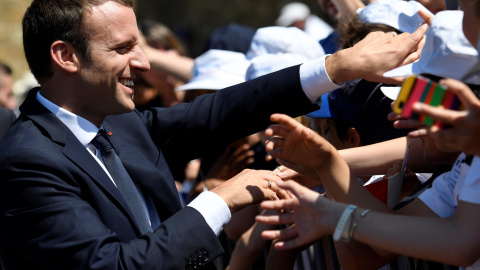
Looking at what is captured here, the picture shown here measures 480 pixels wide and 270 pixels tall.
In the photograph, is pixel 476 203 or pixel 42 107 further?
pixel 42 107

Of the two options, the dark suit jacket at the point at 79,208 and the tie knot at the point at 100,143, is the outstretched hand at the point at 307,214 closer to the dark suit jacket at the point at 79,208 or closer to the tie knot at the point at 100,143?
the dark suit jacket at the point at 79,208

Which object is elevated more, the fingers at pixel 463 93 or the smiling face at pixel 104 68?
the fingers at pixel 463 93

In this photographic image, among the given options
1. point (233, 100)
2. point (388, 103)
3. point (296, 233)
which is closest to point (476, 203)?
point (296, 233)

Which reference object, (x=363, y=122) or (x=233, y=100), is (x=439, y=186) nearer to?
(x=363, y=122)

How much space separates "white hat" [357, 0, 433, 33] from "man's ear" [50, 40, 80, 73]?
137cm

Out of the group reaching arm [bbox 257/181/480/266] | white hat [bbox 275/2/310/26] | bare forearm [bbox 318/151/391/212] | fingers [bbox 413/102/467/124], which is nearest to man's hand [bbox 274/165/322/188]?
bare forearm [bbox 318/151/391/212]

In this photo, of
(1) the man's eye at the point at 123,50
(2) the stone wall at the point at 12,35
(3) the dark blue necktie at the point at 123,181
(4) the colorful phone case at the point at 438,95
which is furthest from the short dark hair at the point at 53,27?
(2) the stone wall at the point at 12,35

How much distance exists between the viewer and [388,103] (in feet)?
10.7

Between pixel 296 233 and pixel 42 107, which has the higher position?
pixel 42 107

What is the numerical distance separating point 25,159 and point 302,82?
122cm

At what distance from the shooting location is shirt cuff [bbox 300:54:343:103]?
3160 millimetres

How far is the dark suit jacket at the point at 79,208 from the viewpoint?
8.77 feet

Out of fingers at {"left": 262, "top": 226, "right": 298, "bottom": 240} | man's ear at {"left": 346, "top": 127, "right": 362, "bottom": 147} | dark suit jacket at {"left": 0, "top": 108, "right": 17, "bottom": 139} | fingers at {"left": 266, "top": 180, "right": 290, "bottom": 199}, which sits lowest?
dark suit jacket at {"left": 0, "top": 108, "right": 17, "bottom": 139}

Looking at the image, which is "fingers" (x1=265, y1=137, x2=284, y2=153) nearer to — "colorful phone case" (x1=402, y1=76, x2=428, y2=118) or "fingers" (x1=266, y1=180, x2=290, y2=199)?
"fingers" (x1=266, y1=180, x2=290, y2=199)
